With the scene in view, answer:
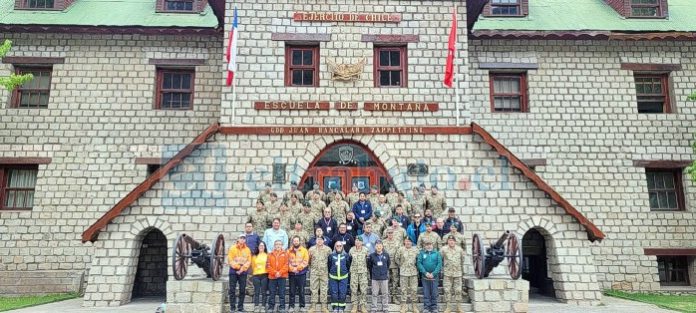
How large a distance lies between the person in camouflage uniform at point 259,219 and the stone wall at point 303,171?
4.90 feet

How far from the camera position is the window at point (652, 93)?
Result: 1748cm

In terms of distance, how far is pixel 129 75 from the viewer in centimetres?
1675

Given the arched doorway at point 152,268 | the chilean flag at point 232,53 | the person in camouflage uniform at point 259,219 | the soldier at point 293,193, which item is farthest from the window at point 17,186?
the soldier at point 293,193

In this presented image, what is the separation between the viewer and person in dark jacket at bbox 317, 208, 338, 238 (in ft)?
37.6

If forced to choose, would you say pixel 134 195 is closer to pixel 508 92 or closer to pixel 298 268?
pixel 298 268

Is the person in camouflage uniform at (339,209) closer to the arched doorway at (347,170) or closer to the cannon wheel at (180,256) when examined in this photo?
the arched doorway at (347,170)

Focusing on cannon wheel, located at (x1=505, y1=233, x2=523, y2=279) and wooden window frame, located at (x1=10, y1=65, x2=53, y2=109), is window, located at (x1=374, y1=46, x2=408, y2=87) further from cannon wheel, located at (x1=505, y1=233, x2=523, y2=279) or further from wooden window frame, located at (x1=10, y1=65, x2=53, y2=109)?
wooden window frame, located at (x1=10, y1=65, x2=53, y2=109)

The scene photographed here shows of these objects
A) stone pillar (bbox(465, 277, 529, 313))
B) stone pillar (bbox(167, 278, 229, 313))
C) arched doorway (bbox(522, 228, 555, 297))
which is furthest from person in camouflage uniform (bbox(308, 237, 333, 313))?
arched doorway (bbox(522, 228, 555, 297))

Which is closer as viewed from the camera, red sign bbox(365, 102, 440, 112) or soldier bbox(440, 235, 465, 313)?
soldier bbox(440, 235, 465, 313)

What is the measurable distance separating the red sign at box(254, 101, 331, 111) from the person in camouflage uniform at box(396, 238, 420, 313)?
5.19 meters

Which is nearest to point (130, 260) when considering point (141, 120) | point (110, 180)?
point (110, 180)

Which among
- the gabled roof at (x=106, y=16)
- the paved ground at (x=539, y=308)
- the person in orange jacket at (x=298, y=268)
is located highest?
the gabled roof at (x=106, y=16)

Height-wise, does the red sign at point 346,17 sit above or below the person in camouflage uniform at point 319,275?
above

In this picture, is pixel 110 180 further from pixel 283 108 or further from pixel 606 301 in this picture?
pixel 606 301
